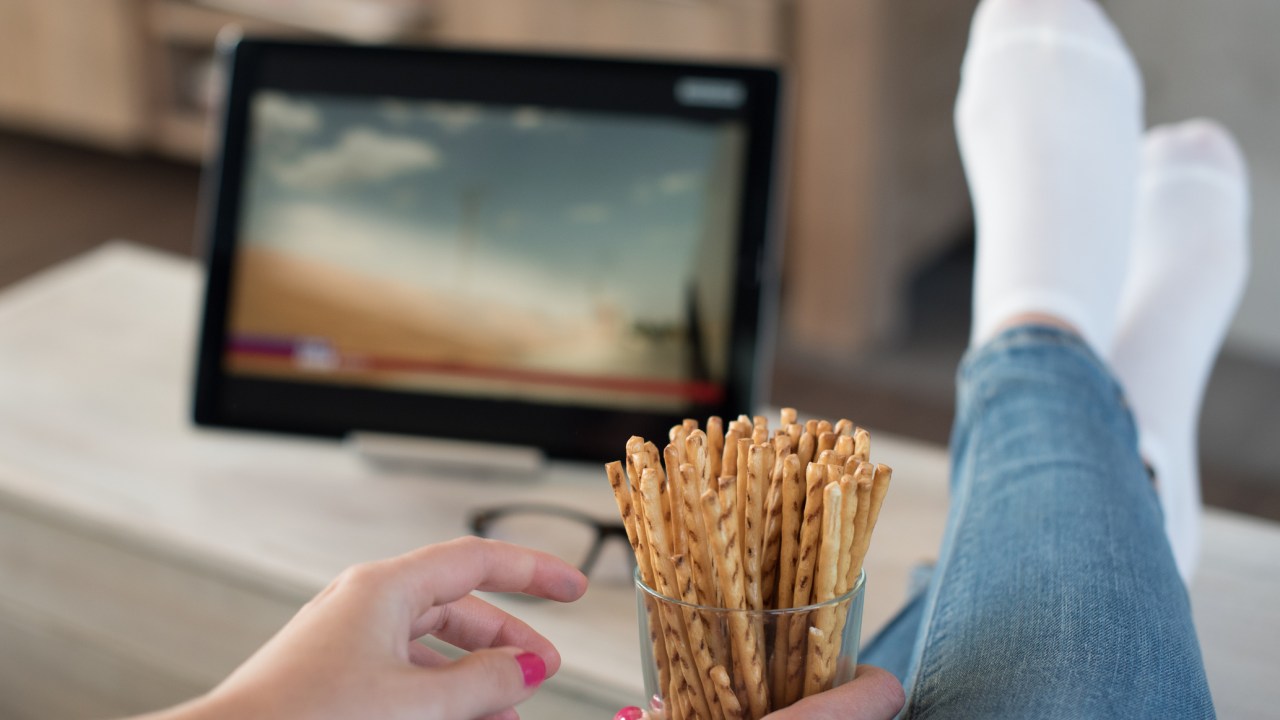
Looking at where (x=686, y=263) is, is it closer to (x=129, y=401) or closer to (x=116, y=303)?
(x=129, y=401)

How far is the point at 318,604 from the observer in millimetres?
382

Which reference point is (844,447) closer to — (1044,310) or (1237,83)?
(1044,310)

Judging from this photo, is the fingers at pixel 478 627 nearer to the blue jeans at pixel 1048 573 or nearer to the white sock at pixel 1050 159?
the blue jeans at pixel 1048 573

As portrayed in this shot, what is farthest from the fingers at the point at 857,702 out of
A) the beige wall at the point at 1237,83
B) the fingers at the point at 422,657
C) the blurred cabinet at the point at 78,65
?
the blurred cabinet at the point at 78,65

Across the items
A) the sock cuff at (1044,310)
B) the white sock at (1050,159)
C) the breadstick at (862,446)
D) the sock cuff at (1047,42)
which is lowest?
the breadstick at (862,446)

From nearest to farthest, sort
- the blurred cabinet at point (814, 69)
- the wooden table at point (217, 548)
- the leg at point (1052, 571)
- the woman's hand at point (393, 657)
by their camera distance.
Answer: the woman's hand at point (393, 657)
the leg at point (1052, 571)
the wooden table at point (217, 548)
the blurred cabinet at point (814, 69)

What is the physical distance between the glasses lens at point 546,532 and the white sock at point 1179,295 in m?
0.38

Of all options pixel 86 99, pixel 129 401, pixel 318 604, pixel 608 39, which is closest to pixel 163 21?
pixel 86 99

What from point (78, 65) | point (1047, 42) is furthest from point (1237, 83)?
point (78, 65)

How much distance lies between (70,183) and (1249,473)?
224 centimetres

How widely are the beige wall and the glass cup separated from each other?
1.80m

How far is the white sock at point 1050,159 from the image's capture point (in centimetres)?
88

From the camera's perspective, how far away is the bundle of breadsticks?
0.41 metres

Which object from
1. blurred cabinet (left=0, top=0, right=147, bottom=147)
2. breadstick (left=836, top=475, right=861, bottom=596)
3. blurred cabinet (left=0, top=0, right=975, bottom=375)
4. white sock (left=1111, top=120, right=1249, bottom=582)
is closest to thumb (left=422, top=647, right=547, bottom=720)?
breadstick (left=836, top=475, right=861, bottom=596)
